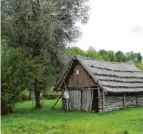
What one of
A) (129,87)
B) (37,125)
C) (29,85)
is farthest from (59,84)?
(37,125)

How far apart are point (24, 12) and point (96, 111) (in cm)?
1077

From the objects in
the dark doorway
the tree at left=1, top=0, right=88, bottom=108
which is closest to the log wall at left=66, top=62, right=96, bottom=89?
the dark doorway

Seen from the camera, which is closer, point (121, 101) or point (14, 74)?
point (14, 74)

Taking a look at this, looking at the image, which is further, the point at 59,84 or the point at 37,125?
the point at 59,84

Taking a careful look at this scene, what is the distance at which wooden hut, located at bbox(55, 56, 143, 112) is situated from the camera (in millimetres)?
34188

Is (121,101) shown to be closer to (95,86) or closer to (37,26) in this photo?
Answer: (95,86)

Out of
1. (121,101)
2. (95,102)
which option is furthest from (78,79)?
(121,101)

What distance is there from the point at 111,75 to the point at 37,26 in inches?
325

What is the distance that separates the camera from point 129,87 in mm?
37781

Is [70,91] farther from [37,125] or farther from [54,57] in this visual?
[37,125]

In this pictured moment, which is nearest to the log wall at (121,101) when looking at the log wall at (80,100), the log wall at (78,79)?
→ the log wall at (80,100)

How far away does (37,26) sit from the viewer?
113ft

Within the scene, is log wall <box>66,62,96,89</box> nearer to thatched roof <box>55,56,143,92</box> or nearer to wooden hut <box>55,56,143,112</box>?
wooden hut <box>55,56,143,112</box>

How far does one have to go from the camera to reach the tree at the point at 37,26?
34.8 metres
